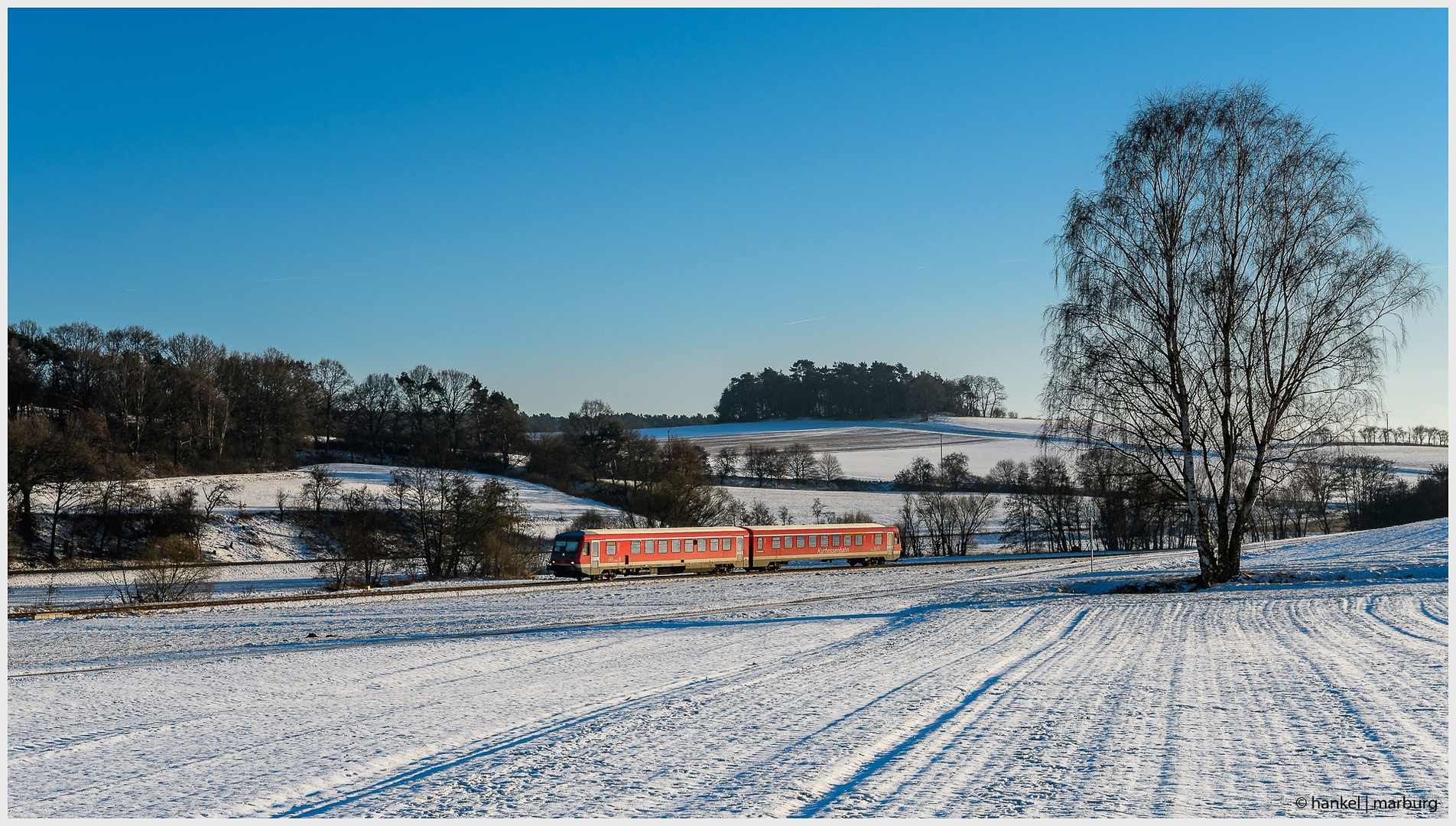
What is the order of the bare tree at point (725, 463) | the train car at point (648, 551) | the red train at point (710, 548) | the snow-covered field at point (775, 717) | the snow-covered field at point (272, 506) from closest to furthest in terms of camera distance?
the snow-covered field at point (775, 717) → the train car at point (648, 551) → the red train at point (710, 548) → the snow-covered field at point (272, 506) → the bare tree at point (725, 463)

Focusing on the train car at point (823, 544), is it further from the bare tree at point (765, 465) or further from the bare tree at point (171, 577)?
the bare tree at point (765, 465)

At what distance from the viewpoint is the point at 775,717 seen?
24.8 feet

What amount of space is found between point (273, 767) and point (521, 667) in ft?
16.9

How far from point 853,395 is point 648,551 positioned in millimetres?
115847

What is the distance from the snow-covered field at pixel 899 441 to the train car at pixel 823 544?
43.6 meters

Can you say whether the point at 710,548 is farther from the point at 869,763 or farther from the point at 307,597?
the point at 869,763

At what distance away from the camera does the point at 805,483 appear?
294 feet

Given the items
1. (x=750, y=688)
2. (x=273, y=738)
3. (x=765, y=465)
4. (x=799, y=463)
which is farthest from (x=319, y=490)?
(x=750, y=688)

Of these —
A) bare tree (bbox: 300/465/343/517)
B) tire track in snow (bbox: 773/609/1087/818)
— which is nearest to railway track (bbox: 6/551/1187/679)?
tire track in snow (bbox: 773/609/1087/818)

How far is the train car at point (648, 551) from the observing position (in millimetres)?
38438

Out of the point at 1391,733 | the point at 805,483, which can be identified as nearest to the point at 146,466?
the point at 805,483

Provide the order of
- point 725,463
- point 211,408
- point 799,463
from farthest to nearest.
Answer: point 725,463
point 799,463
point 211,408

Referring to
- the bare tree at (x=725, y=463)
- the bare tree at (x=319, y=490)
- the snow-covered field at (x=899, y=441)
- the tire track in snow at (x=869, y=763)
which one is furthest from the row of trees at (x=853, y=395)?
the tire track in snow at (x=869, y=763)

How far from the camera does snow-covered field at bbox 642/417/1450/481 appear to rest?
9706 centimetres
